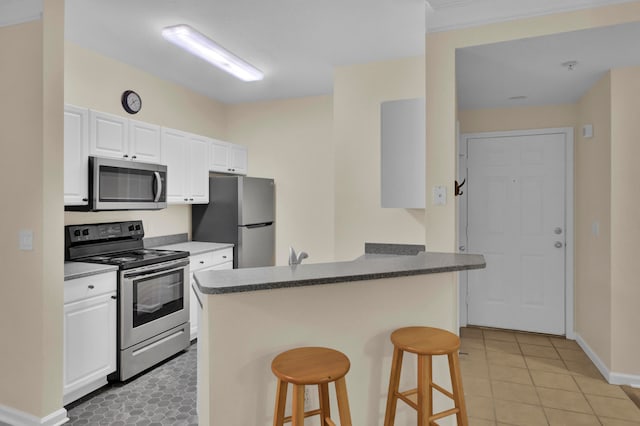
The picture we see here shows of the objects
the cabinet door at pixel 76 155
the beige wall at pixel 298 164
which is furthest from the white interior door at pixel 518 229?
the cabinet door at pixel 76 155

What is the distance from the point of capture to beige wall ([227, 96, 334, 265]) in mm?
4598

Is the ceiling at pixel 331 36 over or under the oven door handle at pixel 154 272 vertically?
over

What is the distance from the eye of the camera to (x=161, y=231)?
160 inches

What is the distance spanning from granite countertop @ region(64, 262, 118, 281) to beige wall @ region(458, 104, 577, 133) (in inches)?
141

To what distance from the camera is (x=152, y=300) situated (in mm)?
3182

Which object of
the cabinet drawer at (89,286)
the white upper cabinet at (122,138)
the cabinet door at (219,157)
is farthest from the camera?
the cabinet door at (219,157)

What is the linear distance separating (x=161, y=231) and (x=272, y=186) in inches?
52.8

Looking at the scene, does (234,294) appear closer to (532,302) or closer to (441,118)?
(441,118)

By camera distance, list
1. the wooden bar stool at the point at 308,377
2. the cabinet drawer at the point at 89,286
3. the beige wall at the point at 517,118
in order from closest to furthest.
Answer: the wooden bar stool at the point at 308,377
the cabinet drawer at the point at 89,286
the beige wall at the point at 517,118

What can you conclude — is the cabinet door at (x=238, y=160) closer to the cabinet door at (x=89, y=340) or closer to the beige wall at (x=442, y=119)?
the cabinet door at (x=89, y=340)

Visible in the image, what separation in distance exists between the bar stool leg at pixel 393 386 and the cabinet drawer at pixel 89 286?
81.8 inches

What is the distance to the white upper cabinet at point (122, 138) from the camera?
120 inches

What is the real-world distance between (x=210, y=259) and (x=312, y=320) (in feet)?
7.80

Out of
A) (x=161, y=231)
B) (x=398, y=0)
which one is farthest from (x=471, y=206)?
(x=161, y=231)
